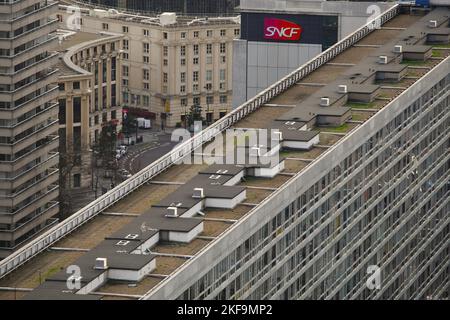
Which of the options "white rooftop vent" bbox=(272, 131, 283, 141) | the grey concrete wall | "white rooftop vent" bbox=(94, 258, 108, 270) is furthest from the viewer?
"white rooftop vent" bbox=(272, 131, 283, 141)

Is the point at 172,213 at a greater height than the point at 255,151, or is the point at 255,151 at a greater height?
the point at 255,151

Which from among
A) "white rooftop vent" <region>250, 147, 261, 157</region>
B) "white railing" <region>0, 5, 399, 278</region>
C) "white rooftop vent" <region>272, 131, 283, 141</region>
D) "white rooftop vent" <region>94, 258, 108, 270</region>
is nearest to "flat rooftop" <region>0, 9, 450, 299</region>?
"white railing" <region>0, 5, 399, 278</region>

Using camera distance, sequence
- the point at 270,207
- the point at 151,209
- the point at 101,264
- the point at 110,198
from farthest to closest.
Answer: the point at 110,198 → the point at 270,207 → the point at 151,209 → the point at 101,264

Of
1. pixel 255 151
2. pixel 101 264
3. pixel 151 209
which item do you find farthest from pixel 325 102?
pixel 101 264

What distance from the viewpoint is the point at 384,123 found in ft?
631

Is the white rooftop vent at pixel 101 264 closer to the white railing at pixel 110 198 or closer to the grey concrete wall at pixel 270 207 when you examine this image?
the grey concrete wall at pixel 270 207

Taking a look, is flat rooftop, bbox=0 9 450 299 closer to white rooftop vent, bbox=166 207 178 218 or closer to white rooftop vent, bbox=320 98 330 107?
white rooftop vent, bbox=166 207 178 218

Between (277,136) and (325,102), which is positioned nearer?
(277,136)

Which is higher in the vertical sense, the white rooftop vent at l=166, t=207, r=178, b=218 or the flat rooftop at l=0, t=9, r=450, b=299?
the white rooftop vent at l=166, t=207, r=178, b=218

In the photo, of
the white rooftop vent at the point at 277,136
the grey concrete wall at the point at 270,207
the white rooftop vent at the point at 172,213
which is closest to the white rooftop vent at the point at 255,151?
the white rooftop vent at the point at 277,136

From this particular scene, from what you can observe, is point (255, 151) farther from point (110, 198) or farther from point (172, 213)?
point (172, 213)
